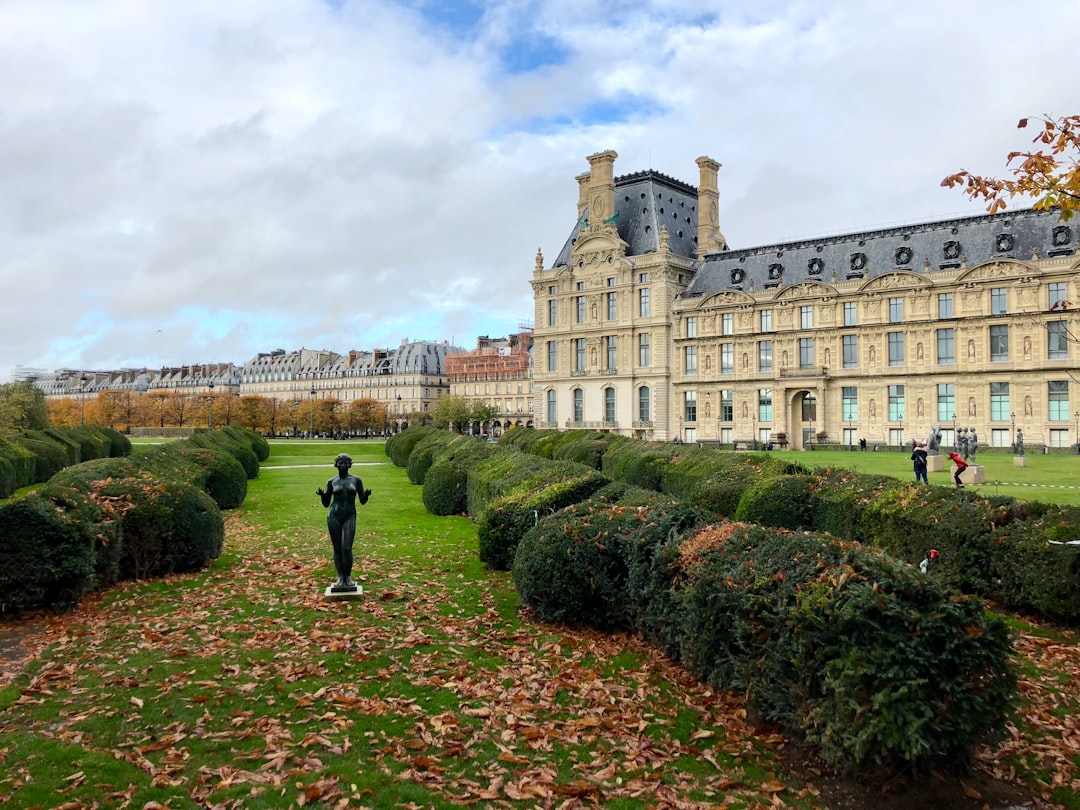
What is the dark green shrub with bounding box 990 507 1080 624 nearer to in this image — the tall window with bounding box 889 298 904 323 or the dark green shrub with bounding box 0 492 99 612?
the dark green shrub with bounding box 0 492 99 612

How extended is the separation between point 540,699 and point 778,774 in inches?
101

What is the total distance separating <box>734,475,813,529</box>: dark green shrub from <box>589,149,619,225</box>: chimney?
6051cm

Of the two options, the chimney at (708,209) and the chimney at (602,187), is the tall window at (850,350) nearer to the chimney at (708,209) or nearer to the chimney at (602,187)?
the chimney at (708,209)

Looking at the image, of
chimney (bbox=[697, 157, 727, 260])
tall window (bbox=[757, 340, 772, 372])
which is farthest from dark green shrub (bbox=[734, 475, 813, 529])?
chimney (bbox=[697, 157, 727, 260])

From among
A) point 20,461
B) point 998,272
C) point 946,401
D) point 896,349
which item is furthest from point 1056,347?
point 20,461

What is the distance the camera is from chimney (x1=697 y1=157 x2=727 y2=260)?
7462cm

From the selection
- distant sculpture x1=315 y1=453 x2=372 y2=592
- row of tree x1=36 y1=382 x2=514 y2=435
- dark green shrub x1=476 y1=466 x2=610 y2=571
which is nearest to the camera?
distant sculpture x1=315 y1=453 x2=372 y2=592

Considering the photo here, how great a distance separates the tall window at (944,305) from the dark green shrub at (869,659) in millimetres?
55402

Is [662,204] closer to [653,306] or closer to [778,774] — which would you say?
[653,306]

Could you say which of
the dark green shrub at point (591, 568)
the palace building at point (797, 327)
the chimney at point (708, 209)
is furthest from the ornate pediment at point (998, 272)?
the dark green shrub at point (591, 568)

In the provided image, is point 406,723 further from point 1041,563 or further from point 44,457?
point 44,457

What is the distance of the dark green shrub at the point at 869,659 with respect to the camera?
5.87 meters

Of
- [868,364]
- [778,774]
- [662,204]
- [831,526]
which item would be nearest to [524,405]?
[662,204]

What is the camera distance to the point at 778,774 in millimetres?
6637
